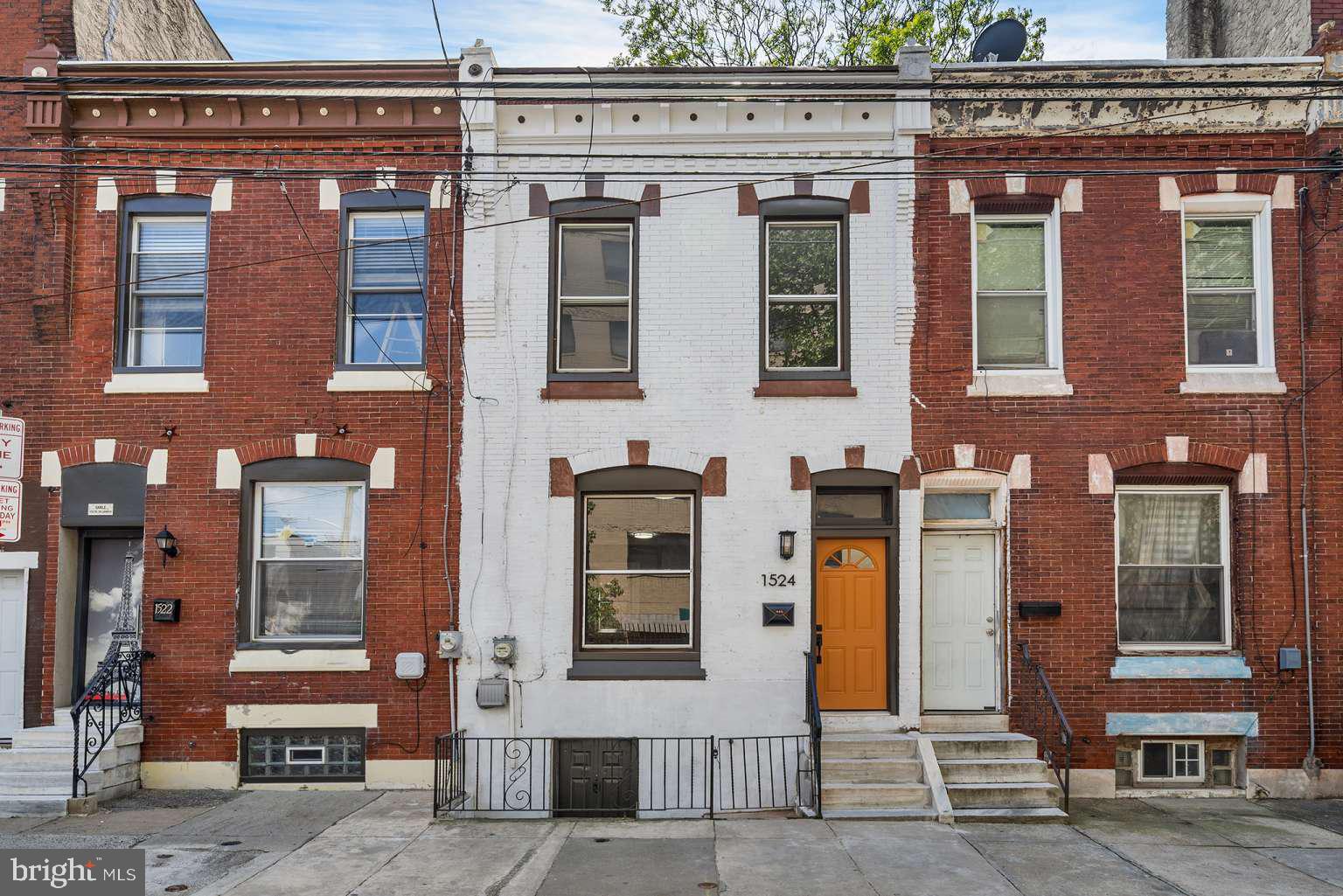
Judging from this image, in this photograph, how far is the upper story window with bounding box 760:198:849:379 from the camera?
11.2 metres

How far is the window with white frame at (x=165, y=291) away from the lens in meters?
11.4

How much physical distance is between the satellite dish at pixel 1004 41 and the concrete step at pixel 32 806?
514 inches

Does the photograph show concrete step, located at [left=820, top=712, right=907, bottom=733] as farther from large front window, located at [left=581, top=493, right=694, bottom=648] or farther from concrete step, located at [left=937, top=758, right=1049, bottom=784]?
large front window, located at [left=581, top=493, right=694, bottom=648]

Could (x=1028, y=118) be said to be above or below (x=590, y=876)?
above

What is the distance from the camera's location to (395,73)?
36.8 feet

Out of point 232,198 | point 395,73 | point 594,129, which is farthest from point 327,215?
point 594,129

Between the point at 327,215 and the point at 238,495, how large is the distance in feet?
11.0

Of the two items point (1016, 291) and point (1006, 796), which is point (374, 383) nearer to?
point (1016, 291)

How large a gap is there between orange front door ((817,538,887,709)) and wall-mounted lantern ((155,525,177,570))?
7237mm

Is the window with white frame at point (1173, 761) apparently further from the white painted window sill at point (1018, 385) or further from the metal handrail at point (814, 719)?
the white painted window sill at point (1018, 385)

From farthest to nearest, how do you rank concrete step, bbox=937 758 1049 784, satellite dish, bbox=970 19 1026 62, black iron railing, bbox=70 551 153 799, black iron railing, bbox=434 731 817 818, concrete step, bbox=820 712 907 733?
1. satellite dish, bbox=970 19 1026 62
2. concrete step, bbox=820 712 907 733
3. black iron railing, bbox=434 731 817 818
4. concrete step, bbox=937 758 1049 784
5. black iron railing, bbox=70 551 153 799

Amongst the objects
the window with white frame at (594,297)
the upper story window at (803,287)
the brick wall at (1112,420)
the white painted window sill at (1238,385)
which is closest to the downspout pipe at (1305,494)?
the brick wall at (1112,420)

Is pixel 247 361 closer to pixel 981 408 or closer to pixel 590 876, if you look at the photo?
pixel 590 876

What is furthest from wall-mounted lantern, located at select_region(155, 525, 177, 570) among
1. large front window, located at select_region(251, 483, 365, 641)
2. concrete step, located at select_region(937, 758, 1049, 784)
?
concrete step, located at select_region(937, 758, 1049, 784)
